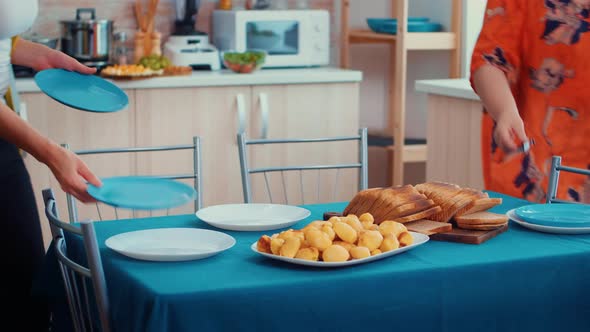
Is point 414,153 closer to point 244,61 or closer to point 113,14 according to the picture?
point 244,61

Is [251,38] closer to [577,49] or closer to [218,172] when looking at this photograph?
[218,172]

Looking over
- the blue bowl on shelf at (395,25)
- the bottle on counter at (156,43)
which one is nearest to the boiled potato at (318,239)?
the bottle on counter at (156,43)

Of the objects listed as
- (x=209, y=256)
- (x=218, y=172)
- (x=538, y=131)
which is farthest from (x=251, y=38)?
(x=209, y=256)

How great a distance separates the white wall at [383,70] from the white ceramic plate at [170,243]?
2.91 metres

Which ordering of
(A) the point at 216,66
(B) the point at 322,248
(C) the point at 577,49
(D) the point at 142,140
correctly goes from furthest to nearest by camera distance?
(A) the point at 216,66 < (D) the point at 142,140 < (C) the point at 577,49 < (B) the point at 322,248

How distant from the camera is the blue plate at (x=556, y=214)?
1821mm

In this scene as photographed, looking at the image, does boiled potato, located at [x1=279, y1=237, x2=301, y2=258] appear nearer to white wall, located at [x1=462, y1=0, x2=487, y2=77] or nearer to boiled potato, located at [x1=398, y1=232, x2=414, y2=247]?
boiled potato, located at [x1=398, y1=232, x2=414, y2=247]

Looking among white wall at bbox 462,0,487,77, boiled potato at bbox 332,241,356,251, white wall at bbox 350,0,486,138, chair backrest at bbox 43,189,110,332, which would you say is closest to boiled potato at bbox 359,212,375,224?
boiled potato at bbox 332,241,356,251

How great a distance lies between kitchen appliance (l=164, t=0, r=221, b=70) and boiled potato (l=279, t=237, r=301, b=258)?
7.85 ft

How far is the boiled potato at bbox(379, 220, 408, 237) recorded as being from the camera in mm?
1643

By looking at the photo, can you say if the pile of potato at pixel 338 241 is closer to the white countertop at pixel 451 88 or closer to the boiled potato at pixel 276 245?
the boiled potato at pixel 276 245

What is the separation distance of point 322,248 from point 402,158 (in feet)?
8.47

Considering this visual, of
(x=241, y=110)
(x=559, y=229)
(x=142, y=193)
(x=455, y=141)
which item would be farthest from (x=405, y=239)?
(x=241, y=110)

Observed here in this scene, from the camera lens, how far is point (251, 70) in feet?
12.4
